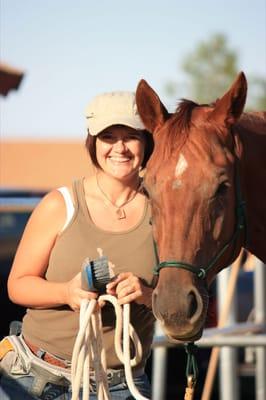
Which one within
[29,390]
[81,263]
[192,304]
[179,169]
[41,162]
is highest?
[41,162]

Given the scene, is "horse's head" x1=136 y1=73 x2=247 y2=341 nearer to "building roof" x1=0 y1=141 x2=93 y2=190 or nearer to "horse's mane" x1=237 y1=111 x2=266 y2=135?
"horse's mane" x1=237 y1=111 x2=266 y2=135

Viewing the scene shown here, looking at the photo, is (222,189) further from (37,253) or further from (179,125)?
(37,253)

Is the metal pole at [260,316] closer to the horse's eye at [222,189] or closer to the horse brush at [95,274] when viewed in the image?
the horse's eye at [222,189]

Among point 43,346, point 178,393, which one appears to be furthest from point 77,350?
point 178,393

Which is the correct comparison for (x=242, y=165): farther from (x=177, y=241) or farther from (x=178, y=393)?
(x=178, y=393)

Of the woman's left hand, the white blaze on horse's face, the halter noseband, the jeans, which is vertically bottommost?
the jeans

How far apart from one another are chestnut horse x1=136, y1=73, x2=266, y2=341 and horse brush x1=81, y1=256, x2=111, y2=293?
7.4 inches

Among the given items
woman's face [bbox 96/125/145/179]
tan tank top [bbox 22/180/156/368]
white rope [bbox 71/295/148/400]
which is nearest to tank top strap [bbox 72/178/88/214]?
tan tank top [bbox 22/180/156/368]

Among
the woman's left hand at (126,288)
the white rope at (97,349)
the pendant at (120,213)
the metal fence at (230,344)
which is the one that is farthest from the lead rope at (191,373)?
the metal fence at (230,344)

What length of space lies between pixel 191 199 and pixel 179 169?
121 mm

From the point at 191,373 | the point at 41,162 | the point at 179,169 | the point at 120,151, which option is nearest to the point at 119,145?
the point at 120,151

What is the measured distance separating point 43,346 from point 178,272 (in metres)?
0.65

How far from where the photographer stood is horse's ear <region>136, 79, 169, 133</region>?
3.83 meters

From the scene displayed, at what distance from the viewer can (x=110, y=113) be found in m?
3.86
